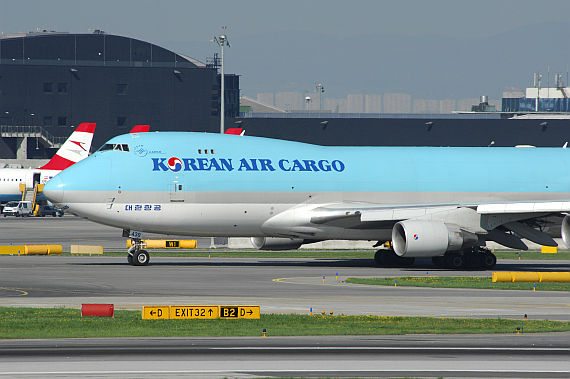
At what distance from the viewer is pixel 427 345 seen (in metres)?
22.3

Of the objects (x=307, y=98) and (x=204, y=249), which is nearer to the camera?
(x=204, y=249)

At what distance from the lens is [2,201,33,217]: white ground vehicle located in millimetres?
112938

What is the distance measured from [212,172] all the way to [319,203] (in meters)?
5.39

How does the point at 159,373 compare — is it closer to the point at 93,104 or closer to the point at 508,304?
the point at 508,304

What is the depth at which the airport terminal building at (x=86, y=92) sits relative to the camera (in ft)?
471

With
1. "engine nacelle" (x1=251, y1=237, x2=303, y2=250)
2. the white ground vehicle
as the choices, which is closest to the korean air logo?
"engine nacelle" (x1=251, y1=237, x2=303, y2=250)

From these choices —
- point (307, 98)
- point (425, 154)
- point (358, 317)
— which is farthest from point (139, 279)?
point (307, 98)

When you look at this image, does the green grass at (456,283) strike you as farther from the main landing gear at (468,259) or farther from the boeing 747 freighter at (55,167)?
the boeing 747 freighter at (55,167)

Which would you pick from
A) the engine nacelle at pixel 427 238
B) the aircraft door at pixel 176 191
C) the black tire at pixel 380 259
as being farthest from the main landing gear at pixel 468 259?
the aircraft door at pixel 176 191

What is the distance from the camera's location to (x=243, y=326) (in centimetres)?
2511

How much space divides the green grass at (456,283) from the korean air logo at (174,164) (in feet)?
34.1

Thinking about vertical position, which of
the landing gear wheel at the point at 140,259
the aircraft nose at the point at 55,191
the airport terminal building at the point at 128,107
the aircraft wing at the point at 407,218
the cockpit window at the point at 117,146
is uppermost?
the airport terminal building at the point at 128,107

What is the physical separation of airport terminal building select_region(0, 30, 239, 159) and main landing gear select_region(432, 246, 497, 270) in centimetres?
10128

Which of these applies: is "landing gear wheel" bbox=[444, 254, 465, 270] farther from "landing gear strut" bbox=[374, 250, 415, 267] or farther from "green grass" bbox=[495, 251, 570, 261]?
"green grass" bbox=[495, 251, 570, 261]
